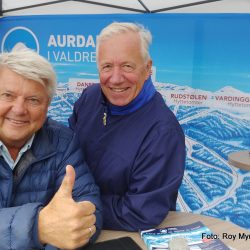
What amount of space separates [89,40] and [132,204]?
86.3 inches

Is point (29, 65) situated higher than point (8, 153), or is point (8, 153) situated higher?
point (29, 65)

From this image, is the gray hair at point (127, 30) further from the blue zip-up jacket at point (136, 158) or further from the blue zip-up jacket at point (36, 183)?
the blue zip-up jacket at point (36, 183)

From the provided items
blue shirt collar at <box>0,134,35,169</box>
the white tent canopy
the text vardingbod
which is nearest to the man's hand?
blue shirt collar at <box>0,134,35,169</box>

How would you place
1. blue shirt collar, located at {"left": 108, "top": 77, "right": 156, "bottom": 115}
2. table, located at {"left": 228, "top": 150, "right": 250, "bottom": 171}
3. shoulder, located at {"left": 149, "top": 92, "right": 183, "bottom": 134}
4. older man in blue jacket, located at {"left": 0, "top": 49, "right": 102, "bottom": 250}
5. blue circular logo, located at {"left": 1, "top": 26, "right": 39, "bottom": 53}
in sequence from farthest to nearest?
blue circular logo, located at {"left": 1, "top": 26, "right": 39, "bottom": 53} → table, located at {"left": 228, "top": 150, "right": 250, "bottom": 171} → blue shirt collar, located at {"left": 108, "top": 77, "right": 156, "bottom": 115} → shoulder, located at {"left": 149, "top": 92, "right": 183, "bottom": 134} → older man in blue jacket, located at {"left": 0, "top": 49, "right": 102, "bottom": 250}

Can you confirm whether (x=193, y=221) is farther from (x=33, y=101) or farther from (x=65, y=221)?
(x=33, y=101)

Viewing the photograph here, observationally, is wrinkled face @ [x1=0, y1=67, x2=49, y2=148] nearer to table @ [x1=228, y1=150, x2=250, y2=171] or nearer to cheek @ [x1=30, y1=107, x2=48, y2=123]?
cheek @ [x1=30, y1=107, x2=48, y2=123]

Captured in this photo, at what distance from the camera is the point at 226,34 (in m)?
2.83

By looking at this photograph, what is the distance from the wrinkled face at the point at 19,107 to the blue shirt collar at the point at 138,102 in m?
0.44

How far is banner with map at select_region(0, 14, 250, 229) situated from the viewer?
9.42 feet

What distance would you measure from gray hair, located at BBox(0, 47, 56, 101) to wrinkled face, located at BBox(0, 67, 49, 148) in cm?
2

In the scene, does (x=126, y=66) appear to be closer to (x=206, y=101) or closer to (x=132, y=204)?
(x=132, y=204)

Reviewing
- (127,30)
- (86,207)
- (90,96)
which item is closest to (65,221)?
(86,207)

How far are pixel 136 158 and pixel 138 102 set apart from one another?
0.97ft

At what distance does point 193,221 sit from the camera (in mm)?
1539
